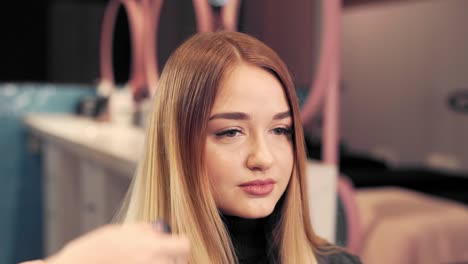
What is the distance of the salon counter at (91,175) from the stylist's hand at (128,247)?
710mm

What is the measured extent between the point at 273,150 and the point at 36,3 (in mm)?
2832

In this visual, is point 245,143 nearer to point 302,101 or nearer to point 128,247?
point 128,247

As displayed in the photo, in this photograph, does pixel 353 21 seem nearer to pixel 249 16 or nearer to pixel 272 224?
pixel 249 16

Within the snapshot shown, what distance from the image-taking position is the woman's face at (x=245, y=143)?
2.26 ft

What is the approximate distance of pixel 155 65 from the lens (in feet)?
6.31

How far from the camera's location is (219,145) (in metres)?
0.69

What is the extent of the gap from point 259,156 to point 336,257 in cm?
22

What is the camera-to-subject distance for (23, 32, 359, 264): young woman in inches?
26.9

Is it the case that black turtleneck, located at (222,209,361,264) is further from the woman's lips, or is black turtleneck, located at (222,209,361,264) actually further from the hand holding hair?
the hand holding hair

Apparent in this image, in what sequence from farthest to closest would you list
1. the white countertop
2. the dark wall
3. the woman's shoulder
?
the dark wall → the white countertop → the woman's shoulder

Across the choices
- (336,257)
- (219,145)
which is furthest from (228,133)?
(336,257)

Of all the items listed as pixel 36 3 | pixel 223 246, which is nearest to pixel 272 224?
pixel 223 246

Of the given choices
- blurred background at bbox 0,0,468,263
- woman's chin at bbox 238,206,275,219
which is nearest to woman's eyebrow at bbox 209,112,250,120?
woman's chin at bbox 238,206,275,219

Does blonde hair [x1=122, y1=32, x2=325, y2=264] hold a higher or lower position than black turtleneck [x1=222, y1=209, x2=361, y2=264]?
higher
